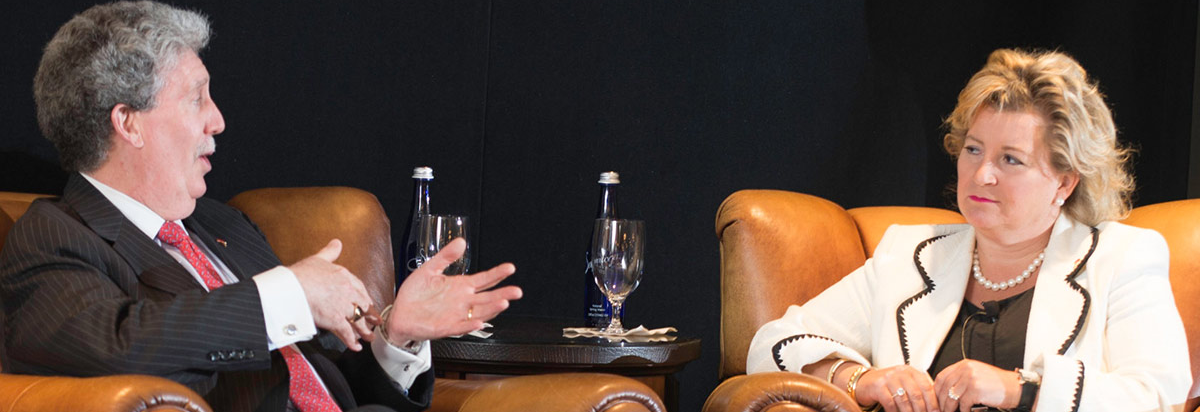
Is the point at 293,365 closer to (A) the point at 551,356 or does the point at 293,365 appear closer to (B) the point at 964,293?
(A) the point at 551,356

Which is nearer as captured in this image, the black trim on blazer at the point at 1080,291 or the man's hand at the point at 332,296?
the man's hand at the point at 332,296

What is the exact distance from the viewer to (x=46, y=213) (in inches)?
70.8

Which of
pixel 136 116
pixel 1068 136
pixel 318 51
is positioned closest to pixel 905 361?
pixel 1068 136

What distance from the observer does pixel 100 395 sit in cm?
145

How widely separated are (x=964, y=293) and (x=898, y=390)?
1.25 feet

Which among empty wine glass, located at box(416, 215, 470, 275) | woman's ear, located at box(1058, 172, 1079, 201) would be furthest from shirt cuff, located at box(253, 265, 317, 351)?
woman's ear, located at box(1058, 172, 1079, 201)

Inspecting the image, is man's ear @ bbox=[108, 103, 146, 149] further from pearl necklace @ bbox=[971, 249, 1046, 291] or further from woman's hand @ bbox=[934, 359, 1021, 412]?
pearl necklace @ bbox=[971, 249, 1046, 291]

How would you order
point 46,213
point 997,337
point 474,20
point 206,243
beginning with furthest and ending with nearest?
point 474,20
point 997,337
point 206,243
point 46,213

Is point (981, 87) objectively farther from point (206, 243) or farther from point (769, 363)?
point (206, 243)

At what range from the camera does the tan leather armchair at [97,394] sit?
145 centimetres

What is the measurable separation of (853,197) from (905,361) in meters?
1.27

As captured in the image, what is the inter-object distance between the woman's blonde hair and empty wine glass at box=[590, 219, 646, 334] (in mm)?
732

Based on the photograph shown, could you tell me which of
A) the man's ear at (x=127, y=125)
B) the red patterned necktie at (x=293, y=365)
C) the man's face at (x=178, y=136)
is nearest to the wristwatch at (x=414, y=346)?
the red patterned necktie at (x=293, y=365)

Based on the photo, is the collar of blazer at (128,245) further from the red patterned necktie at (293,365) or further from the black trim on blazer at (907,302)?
the black trim on blazer at (907,302)
